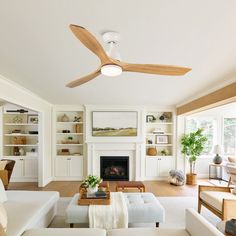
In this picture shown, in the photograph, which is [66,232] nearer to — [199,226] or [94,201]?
[94,201]

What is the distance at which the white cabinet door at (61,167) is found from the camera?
664cm

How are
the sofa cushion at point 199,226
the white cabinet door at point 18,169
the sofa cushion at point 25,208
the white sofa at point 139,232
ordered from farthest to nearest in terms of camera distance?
the white cabinet door at point 18,169, the sofa cushion at point 25,208, the white sofa at point 139,232, the sofa cushion at point 199,226

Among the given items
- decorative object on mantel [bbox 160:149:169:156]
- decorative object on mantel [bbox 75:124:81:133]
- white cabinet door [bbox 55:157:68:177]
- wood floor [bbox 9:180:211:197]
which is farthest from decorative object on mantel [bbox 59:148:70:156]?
decorative object on mantel [bbox 160:149:169:156]

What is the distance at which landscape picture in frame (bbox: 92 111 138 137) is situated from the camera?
22.0 ft

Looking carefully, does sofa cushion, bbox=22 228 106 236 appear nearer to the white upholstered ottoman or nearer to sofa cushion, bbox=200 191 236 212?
the white upholstered ottoman

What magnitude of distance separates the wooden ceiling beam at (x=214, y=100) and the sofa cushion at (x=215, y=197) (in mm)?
1619

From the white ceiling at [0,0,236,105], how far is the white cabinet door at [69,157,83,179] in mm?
3775

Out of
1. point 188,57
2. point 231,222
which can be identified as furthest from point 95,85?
point 231,222

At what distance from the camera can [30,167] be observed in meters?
6.37

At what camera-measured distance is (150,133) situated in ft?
23.1

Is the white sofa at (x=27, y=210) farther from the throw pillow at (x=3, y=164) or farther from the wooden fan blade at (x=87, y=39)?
the wooden fan blade at (x=87, y=39)

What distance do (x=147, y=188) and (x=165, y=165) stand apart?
134cm

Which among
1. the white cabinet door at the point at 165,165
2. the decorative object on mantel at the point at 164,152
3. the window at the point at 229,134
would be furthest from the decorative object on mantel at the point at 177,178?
the window at the point at 229,134

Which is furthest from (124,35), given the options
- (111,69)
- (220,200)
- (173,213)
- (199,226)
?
(173,213)
